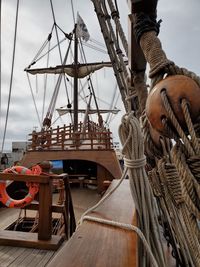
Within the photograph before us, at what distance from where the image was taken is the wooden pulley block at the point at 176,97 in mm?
522

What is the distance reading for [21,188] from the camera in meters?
6.77

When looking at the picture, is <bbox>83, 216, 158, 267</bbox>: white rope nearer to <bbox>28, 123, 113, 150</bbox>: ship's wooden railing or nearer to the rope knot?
the rope knot

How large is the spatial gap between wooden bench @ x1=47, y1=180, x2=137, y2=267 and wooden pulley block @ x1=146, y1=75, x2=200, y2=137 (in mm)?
407

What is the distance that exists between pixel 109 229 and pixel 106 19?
3309mm

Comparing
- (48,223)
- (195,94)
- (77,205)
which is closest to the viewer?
(195,94)

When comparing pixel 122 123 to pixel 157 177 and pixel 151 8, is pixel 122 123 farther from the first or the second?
pixel 151 8

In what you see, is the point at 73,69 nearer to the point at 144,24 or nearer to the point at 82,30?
the point at 82,30

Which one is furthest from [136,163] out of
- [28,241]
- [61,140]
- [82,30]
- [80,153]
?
[82,30]

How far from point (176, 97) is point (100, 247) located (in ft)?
1.78

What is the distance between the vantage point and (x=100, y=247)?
70cm

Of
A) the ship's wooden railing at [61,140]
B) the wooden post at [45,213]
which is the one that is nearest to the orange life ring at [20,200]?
the wooden post at [45,213]

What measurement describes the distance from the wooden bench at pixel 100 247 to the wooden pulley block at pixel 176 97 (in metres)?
0.41

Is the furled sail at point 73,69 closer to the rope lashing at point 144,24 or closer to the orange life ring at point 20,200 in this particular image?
the orange life ring at point 20,200

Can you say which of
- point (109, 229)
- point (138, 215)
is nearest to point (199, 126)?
point (138, 215)
